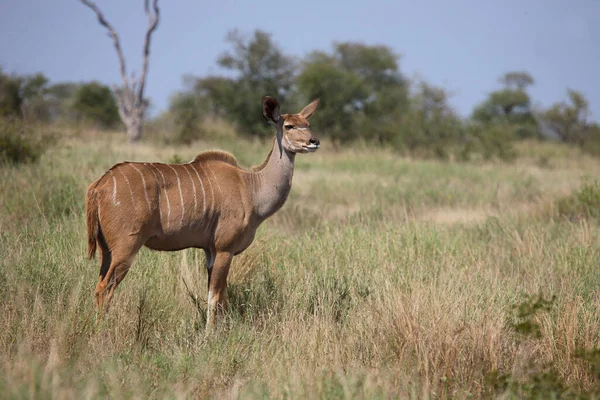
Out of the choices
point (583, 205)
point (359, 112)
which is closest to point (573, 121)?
point (359, 112)

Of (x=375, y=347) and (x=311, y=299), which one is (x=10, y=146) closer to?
(x=311, y=299)

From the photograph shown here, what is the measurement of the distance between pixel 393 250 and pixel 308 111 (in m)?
1.75

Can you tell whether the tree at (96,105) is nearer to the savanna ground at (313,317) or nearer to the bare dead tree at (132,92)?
the bare dead tree at (132,92)

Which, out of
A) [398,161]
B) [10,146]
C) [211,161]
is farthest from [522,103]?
[211,161]

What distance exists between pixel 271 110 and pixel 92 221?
1722 millimetres

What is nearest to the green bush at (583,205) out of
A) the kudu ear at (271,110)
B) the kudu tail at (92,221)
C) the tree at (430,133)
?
the kudu ear at (271,110)

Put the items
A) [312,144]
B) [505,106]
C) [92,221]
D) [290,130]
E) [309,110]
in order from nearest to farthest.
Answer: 1. [92,221]
2. [312,144]
3. [290,130]
4. [309,110]
5. [505,106]

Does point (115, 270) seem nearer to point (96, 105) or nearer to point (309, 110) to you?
point (309, 110)

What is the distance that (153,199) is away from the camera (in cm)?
505

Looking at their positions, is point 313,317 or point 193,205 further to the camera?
point 193,205

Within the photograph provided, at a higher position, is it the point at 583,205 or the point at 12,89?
the point at 12,89

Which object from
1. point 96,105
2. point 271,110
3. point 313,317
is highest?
point 96,105

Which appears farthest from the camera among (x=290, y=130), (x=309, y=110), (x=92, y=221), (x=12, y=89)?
(x=12, y=89)

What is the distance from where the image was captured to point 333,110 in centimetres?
2545
